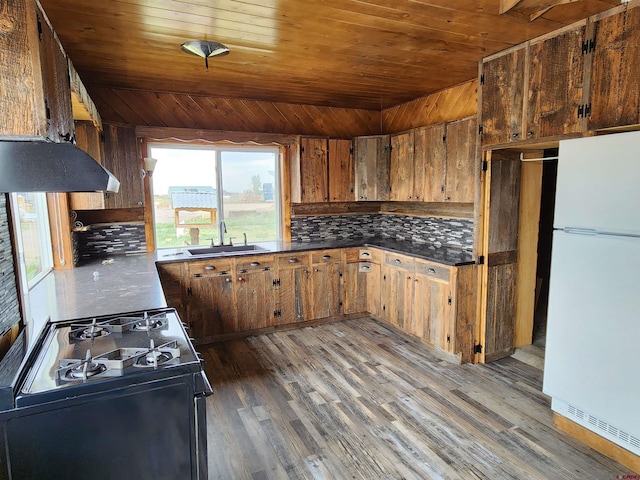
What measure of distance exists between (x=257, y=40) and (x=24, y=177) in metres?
1.83

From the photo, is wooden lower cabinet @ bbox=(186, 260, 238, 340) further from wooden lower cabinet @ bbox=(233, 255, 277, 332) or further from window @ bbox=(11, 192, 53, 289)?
window @ bbox=(11, 192, 53, 289)

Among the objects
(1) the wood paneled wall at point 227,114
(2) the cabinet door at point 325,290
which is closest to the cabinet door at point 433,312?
Result: (2) the cabinet door at point 325,290

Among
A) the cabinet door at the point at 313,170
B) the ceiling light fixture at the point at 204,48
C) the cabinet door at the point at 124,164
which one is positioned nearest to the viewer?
the ceiling light fixture at the point at 204,48

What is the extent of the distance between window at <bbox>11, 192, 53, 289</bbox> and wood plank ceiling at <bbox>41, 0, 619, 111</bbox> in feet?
3.74

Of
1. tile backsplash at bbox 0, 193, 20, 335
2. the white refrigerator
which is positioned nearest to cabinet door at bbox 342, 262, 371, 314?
the white refrigerator

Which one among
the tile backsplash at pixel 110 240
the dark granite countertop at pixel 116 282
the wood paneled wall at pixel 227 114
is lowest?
the dark granite countertop at pixel 116 282

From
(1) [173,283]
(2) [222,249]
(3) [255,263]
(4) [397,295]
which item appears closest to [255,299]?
(3) [255,263]

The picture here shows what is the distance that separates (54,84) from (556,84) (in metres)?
2.82

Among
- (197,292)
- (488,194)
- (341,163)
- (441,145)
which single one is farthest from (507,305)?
(197,292)

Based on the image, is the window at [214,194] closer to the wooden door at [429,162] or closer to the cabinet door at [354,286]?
the cabinet door at [354,286]

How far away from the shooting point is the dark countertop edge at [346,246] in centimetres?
356

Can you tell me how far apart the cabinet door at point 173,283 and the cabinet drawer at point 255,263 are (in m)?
0.56

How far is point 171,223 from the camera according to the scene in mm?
4277

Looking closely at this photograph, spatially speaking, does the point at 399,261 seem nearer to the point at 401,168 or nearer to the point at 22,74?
the point at 401,168
